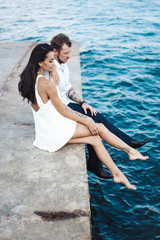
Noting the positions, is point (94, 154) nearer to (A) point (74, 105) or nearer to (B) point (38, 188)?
(A) point (74, 105)

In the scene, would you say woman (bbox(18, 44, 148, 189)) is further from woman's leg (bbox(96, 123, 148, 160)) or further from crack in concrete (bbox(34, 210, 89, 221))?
crack in concrete (bbox(34, 210, 89, 221))

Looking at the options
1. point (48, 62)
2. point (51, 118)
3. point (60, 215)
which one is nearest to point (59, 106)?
point (51, 118)

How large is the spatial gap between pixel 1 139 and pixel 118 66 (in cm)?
769

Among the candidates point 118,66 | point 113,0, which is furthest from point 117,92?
point 113,0

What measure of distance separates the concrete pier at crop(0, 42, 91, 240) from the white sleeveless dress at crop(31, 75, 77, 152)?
0.16m

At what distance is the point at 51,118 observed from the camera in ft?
12.9

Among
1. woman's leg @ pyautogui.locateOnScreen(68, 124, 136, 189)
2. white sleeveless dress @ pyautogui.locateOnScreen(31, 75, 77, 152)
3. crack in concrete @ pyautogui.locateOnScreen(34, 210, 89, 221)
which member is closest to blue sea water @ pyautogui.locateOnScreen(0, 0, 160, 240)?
woman's leg @ pyautogui.locateOnScreen(68, 124, 136, 189)

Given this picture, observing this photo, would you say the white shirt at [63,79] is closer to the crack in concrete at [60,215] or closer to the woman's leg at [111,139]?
the woman's leg at [111,139]

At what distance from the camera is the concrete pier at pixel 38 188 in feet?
9.44

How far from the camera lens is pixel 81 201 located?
321 cm

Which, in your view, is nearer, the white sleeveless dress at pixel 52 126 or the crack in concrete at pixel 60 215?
the crack in concrete at pixel 60 215

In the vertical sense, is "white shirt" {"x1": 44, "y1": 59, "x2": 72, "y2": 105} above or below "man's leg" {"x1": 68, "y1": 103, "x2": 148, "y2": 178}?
above

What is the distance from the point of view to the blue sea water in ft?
15.3

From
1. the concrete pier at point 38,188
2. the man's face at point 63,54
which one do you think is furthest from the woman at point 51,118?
the man's face at point 63,54
